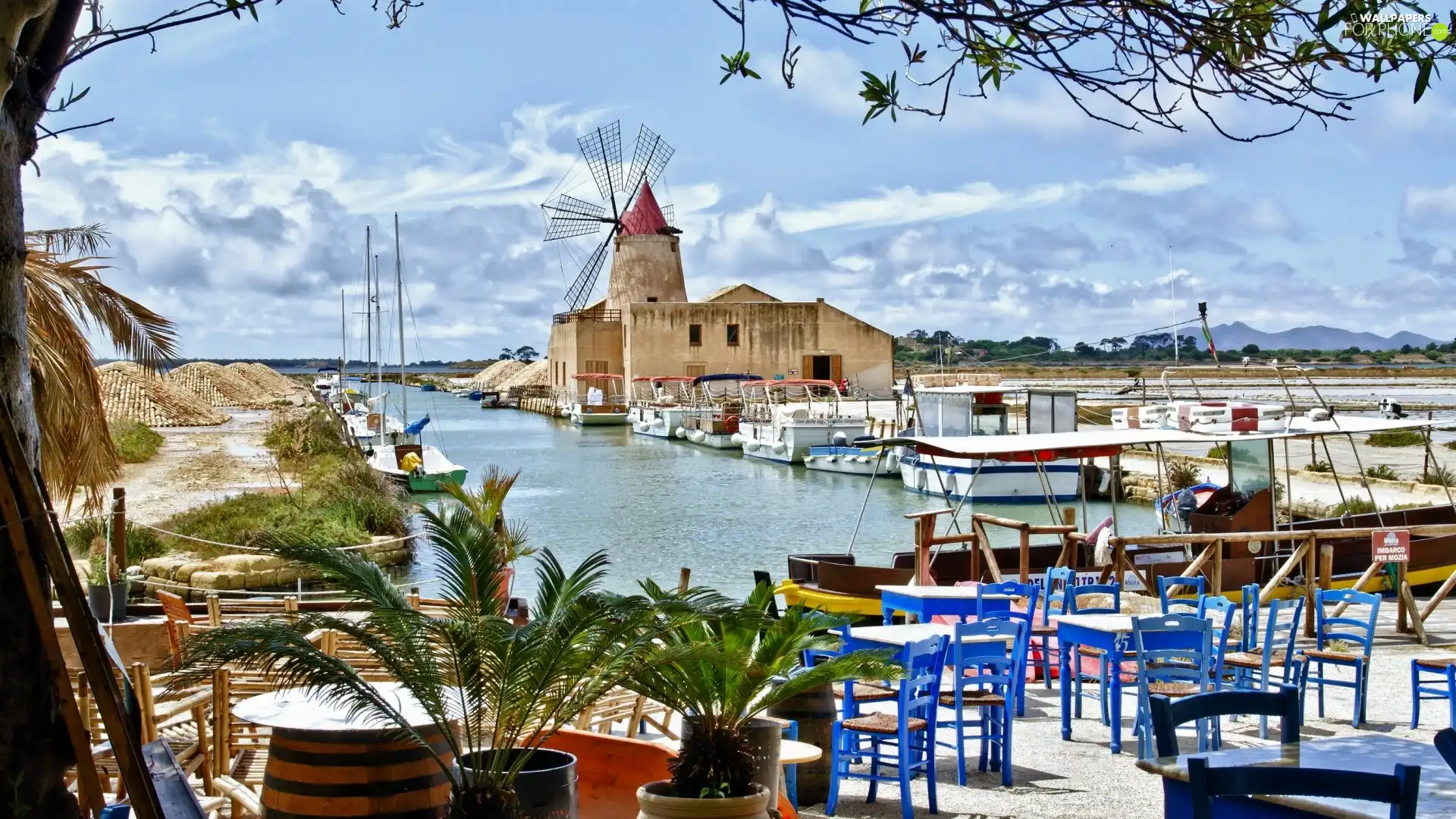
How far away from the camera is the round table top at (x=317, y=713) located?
4.05 m

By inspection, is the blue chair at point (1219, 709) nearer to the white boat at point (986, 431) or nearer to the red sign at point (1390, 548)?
the red sign at point (1390, 548)

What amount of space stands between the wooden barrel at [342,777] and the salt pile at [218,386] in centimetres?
5599

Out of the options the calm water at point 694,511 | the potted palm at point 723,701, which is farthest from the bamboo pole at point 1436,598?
the potted palm at point 723,701

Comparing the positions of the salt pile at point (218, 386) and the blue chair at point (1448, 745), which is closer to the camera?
the blue chair at point (1448, 745)

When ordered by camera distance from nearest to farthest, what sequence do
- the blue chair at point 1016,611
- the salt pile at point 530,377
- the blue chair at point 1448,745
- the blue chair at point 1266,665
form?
the blue chair at point 1448,745, the blue chair at point 1266,665, the blue chair at point 1016,611, the salt pile at point 530,377

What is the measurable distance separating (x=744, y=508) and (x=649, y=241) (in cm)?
3778

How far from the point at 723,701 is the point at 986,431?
73.2ft

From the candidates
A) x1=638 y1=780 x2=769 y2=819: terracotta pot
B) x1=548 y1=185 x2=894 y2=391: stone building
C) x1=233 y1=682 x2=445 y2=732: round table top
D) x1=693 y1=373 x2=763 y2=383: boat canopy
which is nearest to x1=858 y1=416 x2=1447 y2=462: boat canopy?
x1=638 y1=780 x2=769 y2=819: terracotta pot

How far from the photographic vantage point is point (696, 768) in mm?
4473

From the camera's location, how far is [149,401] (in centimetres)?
4941

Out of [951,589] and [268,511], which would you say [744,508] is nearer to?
[268,511]

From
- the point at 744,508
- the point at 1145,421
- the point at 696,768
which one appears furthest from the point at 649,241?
the point at 696,768

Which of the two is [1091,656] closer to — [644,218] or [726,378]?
[726,378]

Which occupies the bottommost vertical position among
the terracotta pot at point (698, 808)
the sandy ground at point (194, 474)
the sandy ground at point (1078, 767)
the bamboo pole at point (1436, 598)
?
the sandy ground at point (1078, 767)
